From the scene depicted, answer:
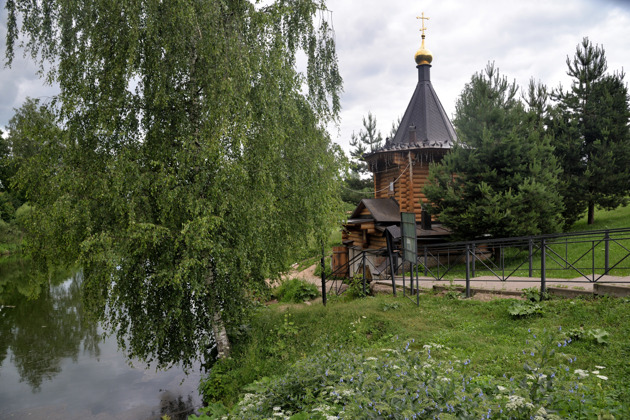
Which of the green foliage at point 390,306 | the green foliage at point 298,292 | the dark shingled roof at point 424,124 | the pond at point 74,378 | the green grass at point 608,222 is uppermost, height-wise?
the dark shingled roof at point 424,124

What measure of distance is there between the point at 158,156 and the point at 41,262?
2.88m

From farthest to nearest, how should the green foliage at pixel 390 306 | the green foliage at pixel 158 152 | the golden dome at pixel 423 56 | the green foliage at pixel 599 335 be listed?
the golden dome at pixel 423 56 < the green foliage at pixel 390 306 < the green foliage at pixel 158 152 < the green foliage at pixel 599 335

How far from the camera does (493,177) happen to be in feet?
50.4

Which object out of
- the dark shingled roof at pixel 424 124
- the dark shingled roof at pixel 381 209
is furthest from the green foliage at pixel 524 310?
the dark shingled roof at pixel 424 124

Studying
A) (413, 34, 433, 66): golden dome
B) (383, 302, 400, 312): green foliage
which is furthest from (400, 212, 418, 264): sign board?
(413, 34, 433, 66): golden dome

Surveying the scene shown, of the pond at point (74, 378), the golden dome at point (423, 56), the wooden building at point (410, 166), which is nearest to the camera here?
the pond at point (74, 378)

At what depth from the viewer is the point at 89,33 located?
22.3 ft

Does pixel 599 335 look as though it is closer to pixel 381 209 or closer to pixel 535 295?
pixel 535 295

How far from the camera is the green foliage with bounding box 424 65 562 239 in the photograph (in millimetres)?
14789

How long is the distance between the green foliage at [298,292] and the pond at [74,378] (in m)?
4.63

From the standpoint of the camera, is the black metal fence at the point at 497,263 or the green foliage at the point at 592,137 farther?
the green foliage at the point at 592,137

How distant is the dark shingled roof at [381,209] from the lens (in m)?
18.6

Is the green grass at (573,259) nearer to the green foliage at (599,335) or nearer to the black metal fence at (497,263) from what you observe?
the black metal fence at (497,263)

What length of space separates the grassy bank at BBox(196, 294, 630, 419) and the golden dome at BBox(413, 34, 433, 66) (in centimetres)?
1582
